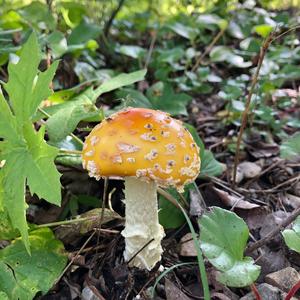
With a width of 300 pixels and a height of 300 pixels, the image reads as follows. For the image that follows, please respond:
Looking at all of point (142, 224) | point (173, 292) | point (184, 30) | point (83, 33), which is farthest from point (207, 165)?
point (184, 30)

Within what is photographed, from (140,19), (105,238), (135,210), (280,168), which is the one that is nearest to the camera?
(135,210)

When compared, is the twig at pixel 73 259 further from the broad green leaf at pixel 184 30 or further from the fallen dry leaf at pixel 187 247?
the broad green leaf at pixel 184 30

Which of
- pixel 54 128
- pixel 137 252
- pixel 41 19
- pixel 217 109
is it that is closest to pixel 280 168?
pixel 217 109

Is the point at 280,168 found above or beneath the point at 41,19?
beneath

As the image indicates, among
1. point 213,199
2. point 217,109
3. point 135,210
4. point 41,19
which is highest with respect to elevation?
point 41,19

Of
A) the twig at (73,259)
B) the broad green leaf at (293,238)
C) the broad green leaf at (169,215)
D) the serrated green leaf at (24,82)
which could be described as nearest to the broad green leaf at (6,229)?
the twig at (73,259)

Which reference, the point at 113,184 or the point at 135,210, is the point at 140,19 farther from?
the point at 135,210
